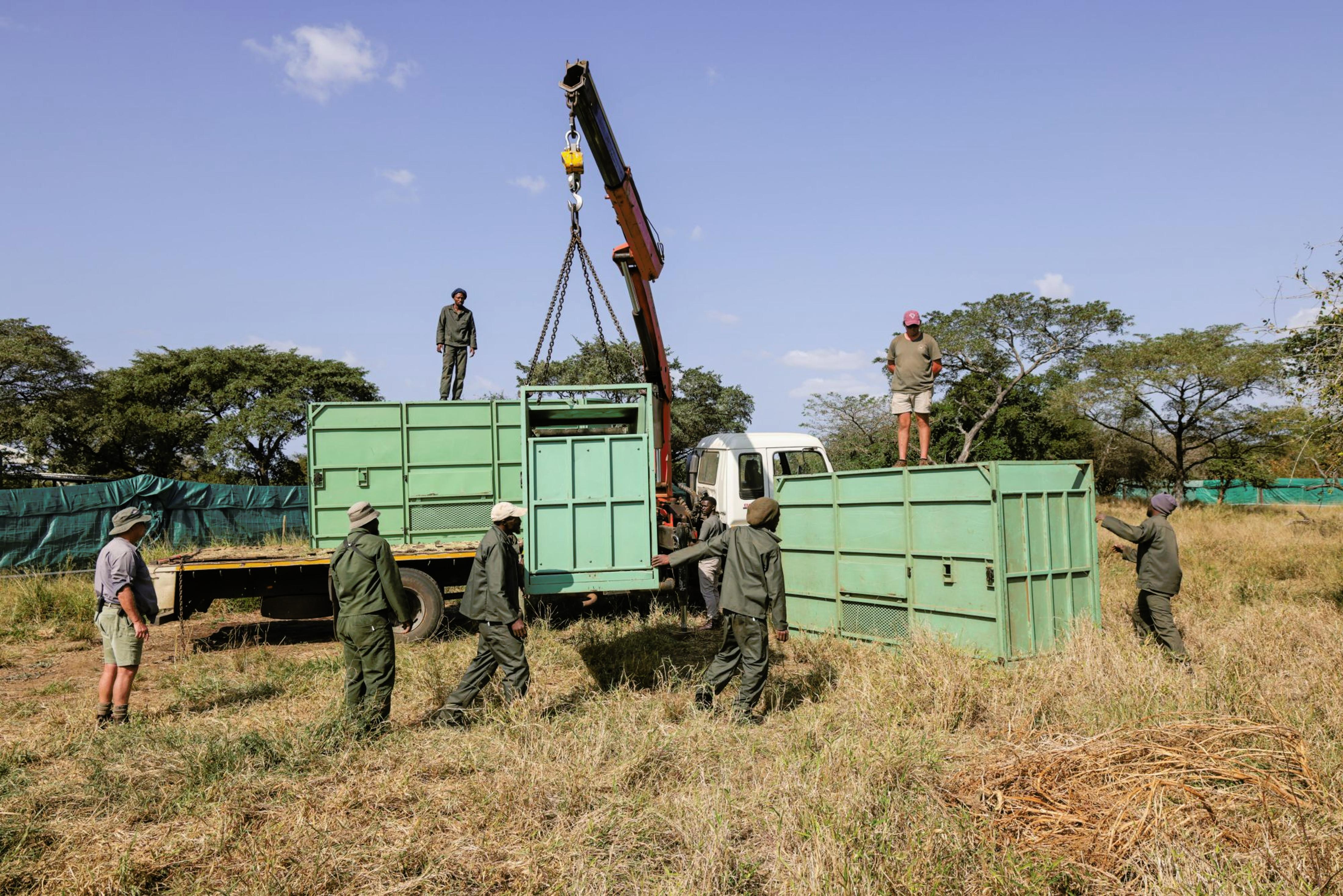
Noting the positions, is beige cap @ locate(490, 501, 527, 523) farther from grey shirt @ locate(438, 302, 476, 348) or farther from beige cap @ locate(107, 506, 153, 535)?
grey shirt @ locate(438, 302, 476, 348)

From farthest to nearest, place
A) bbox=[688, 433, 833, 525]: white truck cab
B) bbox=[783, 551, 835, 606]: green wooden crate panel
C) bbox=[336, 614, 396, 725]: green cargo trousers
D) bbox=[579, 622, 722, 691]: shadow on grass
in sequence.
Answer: bbox=[688, 433, 833, 525]: white truck cab, bbox=[783, 551, 835, 606]: green wooden crate panel, bbox=[579, 622, 722, 691]: shadow on grass, bbox=[336, 614, 396, 725]: green cargo trousers

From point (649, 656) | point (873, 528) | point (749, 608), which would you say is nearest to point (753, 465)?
point (873, 528)

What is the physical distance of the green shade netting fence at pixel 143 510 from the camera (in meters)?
13.1

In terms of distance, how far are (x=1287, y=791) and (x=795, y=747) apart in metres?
2.35

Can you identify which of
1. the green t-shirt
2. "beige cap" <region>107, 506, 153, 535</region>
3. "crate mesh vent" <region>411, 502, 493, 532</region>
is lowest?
"crate mesh vent" <region>411, 502, 493, 532</region>

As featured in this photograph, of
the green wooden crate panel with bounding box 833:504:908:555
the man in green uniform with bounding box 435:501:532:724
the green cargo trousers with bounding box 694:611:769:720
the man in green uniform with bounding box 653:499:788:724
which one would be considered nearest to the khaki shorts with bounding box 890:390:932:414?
the green wooden crate panel with bounding box 833:504:908:555

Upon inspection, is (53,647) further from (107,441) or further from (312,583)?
(107,441)

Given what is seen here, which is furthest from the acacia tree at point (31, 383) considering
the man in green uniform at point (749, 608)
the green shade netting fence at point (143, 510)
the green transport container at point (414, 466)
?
the man in green uniform at point (749, 608)

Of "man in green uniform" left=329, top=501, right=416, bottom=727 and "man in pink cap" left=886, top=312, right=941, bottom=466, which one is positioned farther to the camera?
"man in pink cap" left=886, top=312, right=941, bottom=466

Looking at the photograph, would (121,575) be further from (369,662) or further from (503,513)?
(503,513)

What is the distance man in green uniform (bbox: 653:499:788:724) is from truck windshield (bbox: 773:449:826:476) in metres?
5.00

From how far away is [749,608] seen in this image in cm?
576

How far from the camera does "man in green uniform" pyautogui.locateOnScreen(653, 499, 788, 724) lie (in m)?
5.71

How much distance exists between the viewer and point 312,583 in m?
9.36
